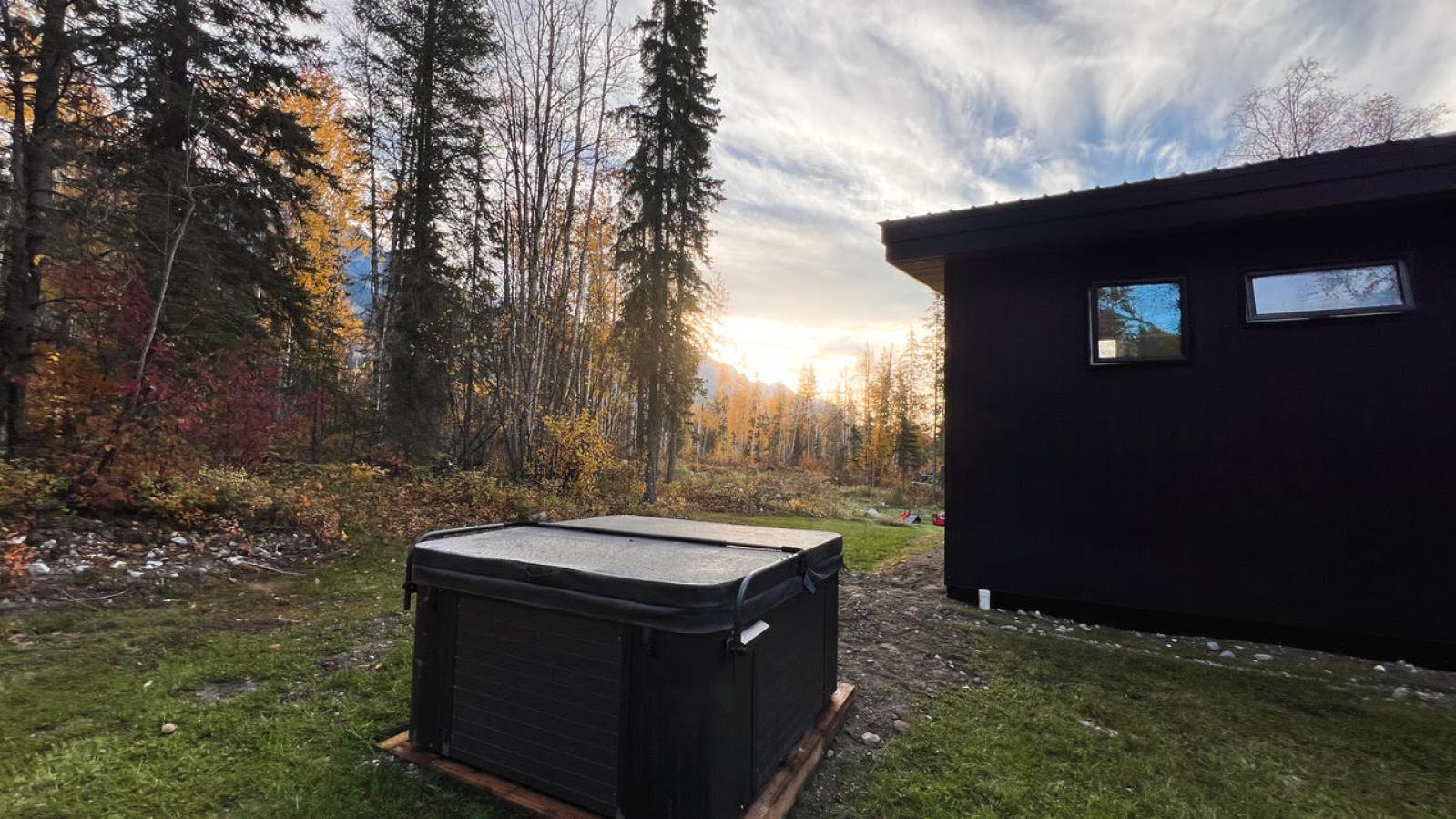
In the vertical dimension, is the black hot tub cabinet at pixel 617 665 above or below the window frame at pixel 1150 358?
below

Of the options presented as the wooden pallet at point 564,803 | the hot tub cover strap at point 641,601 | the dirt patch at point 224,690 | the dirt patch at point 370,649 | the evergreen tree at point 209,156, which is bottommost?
the dirt patch at point 370,649

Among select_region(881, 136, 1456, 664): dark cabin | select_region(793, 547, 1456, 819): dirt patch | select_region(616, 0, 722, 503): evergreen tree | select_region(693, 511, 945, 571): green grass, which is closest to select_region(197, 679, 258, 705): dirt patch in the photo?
select_region(793, 547, 1456, 819): dirt patch

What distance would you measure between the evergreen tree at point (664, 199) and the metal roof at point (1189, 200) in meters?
7.85

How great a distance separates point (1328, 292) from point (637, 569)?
5979 millimetres

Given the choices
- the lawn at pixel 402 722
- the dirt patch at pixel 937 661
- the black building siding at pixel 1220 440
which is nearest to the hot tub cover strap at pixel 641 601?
the lawn at pixel 402 722

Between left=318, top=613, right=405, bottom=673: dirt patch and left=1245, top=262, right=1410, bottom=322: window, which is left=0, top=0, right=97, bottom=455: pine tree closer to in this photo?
left=318, top=613, right=405, bottom=673: dirt patch

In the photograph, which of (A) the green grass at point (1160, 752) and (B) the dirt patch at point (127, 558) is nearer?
(A) the green grass at point (1160, 752)

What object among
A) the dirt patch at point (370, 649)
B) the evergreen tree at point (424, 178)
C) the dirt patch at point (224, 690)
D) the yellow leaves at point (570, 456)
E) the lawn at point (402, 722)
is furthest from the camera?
the evergreen tree at point (424, 178)

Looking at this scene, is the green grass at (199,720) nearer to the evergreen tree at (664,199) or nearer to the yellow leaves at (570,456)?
the yellow leaves at (570,456)

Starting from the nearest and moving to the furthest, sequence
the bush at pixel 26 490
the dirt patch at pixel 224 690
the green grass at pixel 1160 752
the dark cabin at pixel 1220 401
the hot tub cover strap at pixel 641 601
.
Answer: the hot tub cover strap at pixel 641 601, the green grass at pixel 1160 752, the dirt patch at pixel 224 690, the dark cabin at pixel 1220 401, the bush at pixel 26 490

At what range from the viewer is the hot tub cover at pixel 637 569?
5.60 ft

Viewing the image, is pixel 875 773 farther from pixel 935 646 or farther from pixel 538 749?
pixel 935 646

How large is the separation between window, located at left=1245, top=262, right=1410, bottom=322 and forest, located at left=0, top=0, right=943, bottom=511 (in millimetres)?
9250

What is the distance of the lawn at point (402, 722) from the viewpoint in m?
2.05
